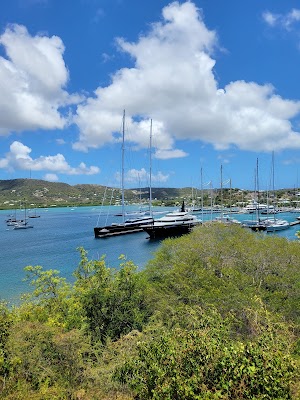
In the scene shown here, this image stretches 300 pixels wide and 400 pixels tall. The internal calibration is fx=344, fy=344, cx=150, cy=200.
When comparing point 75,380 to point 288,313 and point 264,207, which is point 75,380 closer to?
point 288,313

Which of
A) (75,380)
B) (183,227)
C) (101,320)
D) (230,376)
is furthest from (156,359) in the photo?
(183,227)

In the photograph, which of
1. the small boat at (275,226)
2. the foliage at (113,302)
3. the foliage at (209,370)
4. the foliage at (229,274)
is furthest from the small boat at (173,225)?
the foliage at (209,370)

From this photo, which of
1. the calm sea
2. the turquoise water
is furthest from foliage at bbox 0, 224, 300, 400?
the turquoise water

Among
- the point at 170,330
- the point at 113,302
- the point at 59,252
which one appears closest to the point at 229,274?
the point at 113,302

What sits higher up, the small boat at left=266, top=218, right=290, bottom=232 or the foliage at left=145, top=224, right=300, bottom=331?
the foliage at left=145, top=224, right=300, bottom=331

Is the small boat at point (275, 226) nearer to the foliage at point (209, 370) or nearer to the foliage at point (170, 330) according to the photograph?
the foliage at point (170, 330)

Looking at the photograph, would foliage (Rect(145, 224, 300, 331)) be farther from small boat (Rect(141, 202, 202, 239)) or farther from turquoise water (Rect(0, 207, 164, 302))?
small boat (Rect(141, 202, 202, 239))

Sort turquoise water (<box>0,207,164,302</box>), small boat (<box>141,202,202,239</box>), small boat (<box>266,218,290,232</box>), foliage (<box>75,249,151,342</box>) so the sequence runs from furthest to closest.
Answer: small boat (<box>266,218,290,232</box>), small boat (<box>141,202,202,239</box>), turquoise water (<box>0,207,164,302</box>), foliage (<box>75,249,151,342</box>)

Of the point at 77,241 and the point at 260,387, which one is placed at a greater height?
the point at 260,387

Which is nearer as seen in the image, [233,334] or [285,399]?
[285,399]

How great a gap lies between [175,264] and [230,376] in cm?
1471

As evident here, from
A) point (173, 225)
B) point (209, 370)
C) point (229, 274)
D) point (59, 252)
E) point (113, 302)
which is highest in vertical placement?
point (209, 370)

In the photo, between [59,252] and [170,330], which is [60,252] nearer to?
[59,252]

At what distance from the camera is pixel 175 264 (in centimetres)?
2336
